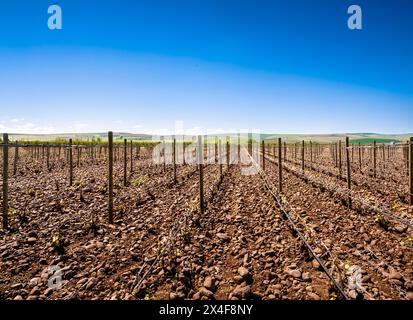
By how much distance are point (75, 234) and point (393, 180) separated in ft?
44.5

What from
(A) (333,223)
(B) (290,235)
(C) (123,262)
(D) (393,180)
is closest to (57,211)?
(C) (123,262)

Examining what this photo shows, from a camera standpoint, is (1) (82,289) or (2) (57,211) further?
(2) (57,211)

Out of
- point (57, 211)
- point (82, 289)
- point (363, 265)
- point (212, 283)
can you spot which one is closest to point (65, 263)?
point (82, 289)

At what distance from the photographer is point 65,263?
166 inches

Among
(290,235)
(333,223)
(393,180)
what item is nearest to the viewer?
(290,235)

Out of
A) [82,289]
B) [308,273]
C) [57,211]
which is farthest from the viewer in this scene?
[57,211]

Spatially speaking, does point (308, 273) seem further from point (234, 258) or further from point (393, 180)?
point (393, 180)

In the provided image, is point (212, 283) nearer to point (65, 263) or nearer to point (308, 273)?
point (308, 273)

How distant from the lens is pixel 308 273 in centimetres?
389

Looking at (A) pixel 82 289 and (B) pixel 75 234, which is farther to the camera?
(B) pixel 75 234

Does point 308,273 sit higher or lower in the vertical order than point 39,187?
lower

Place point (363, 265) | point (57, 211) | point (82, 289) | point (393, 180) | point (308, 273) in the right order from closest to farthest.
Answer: point (82, 289), point (308, 273), point (363, 265), point (57, 211), point (393, 180)
